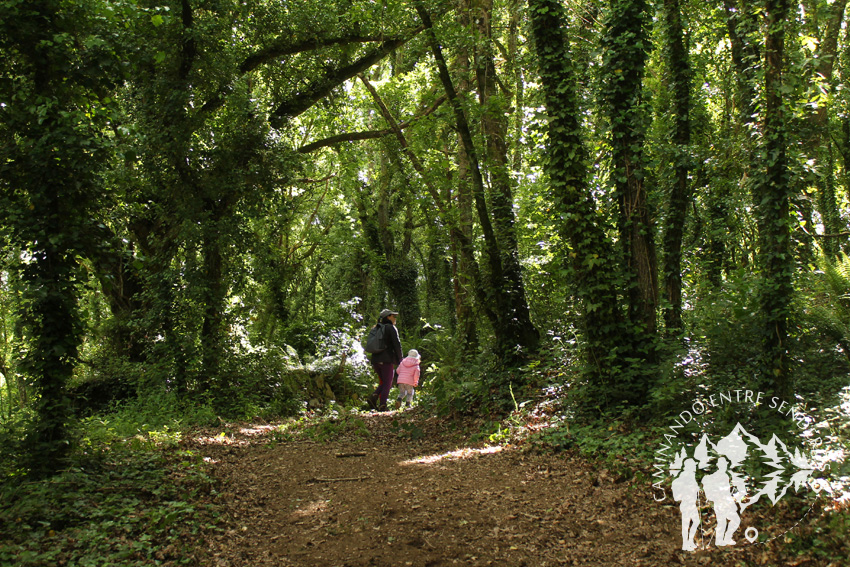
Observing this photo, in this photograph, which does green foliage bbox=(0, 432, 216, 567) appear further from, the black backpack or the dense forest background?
the black backpack

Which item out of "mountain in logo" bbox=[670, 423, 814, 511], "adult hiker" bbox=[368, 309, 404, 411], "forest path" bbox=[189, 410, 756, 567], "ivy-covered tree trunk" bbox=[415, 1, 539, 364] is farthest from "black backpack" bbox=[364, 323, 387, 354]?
"mountain in logo" bbox=[670, 423, 814, 511]

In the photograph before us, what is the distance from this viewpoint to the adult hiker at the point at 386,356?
473 inches

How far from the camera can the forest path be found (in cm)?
426

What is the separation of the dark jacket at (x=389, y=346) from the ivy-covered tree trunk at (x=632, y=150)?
5723 millimetres

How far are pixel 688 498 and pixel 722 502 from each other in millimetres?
301

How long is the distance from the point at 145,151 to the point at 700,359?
33.7ft

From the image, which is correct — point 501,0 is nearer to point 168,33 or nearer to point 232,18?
point 232,18

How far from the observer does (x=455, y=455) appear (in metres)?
7.35

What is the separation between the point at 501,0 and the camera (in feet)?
46.7

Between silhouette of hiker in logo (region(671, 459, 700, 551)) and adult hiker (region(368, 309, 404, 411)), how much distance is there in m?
7.63

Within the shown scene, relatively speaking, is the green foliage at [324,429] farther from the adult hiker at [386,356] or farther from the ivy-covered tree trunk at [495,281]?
the ivy-covered tree trunk at [495,281]

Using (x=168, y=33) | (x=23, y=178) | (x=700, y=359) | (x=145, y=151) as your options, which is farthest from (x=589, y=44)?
(x=23, y=178)

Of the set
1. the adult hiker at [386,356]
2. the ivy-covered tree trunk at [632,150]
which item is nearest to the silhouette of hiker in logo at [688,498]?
the ivy-covered tree trunk at [632,150]

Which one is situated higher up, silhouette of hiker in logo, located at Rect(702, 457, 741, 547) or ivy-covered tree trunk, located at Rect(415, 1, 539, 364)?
ivy-covered tree trunk, located at Rect(415, 1, 539, 364)
